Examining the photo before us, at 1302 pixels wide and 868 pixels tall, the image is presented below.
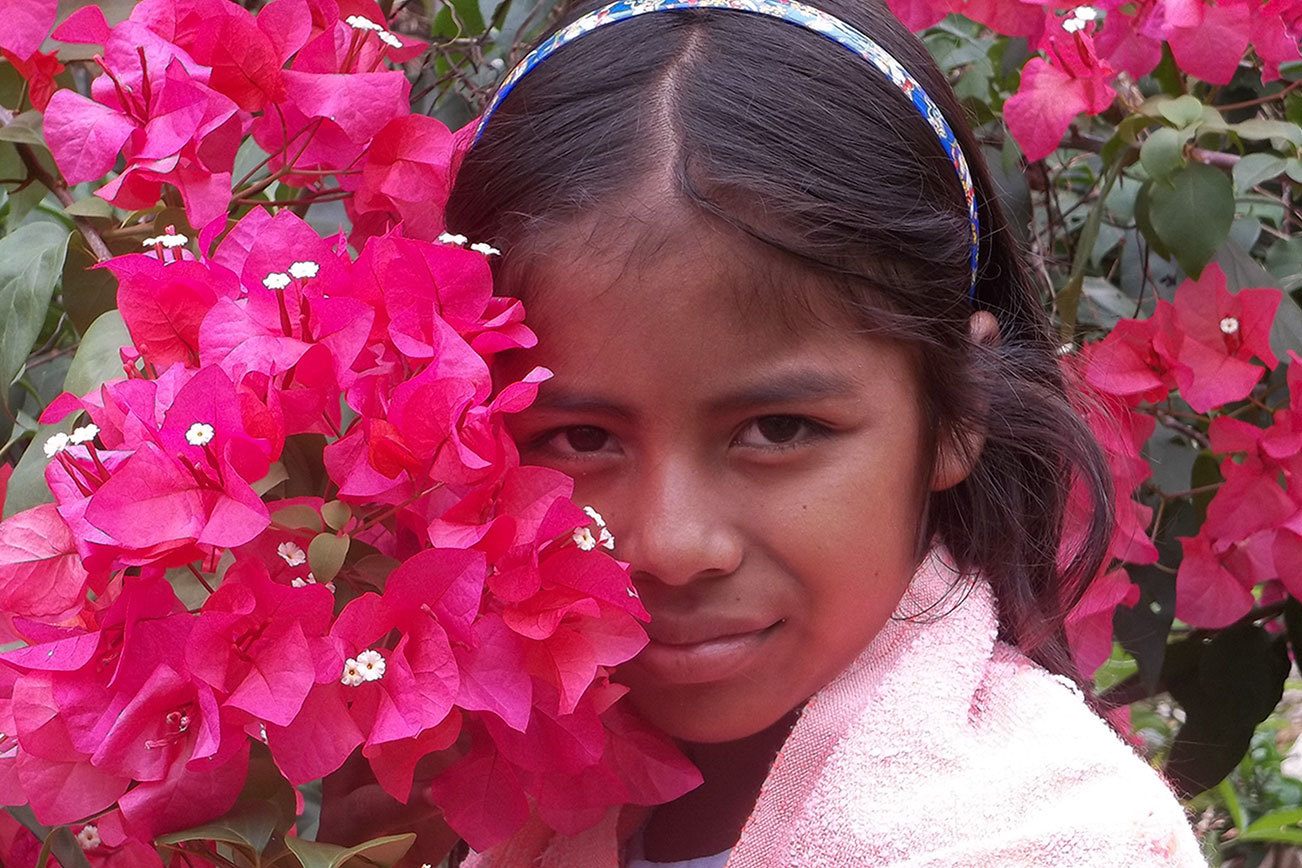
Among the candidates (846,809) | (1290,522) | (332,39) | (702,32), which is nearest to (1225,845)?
(1290,522)

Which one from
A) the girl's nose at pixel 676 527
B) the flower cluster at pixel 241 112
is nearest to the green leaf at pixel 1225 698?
the girl's nose at pixel 676 527

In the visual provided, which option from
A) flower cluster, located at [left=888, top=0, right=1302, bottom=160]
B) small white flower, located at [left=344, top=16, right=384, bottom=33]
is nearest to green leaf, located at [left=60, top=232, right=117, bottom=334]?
small white flower, located at [left=344, top=16, right=384, bottom=33]

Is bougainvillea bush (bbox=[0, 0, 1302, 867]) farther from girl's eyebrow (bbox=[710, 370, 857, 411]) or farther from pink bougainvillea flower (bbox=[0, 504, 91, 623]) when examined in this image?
girl's eyebrow (bbox=[710, 370, 857, 411])

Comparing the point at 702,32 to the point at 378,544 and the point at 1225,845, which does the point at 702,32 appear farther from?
the point at 1225,845

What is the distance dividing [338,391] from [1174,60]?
84 cm

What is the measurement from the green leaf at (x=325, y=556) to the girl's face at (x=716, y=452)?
0.18m

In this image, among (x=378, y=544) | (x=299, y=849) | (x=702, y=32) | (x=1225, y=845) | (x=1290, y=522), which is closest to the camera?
(x=299, y=849)

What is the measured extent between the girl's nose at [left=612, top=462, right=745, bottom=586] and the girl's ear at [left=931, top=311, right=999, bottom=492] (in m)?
0.18

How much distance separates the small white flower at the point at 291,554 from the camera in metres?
0.71

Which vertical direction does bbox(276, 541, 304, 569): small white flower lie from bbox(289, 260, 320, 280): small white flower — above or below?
below

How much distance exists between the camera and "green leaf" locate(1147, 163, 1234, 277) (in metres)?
1.22

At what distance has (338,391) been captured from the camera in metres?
0.75

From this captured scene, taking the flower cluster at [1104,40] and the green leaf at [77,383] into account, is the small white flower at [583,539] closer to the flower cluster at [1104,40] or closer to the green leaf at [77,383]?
the green leaf at [77,383]

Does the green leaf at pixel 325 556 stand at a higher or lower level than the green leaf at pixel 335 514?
lower
